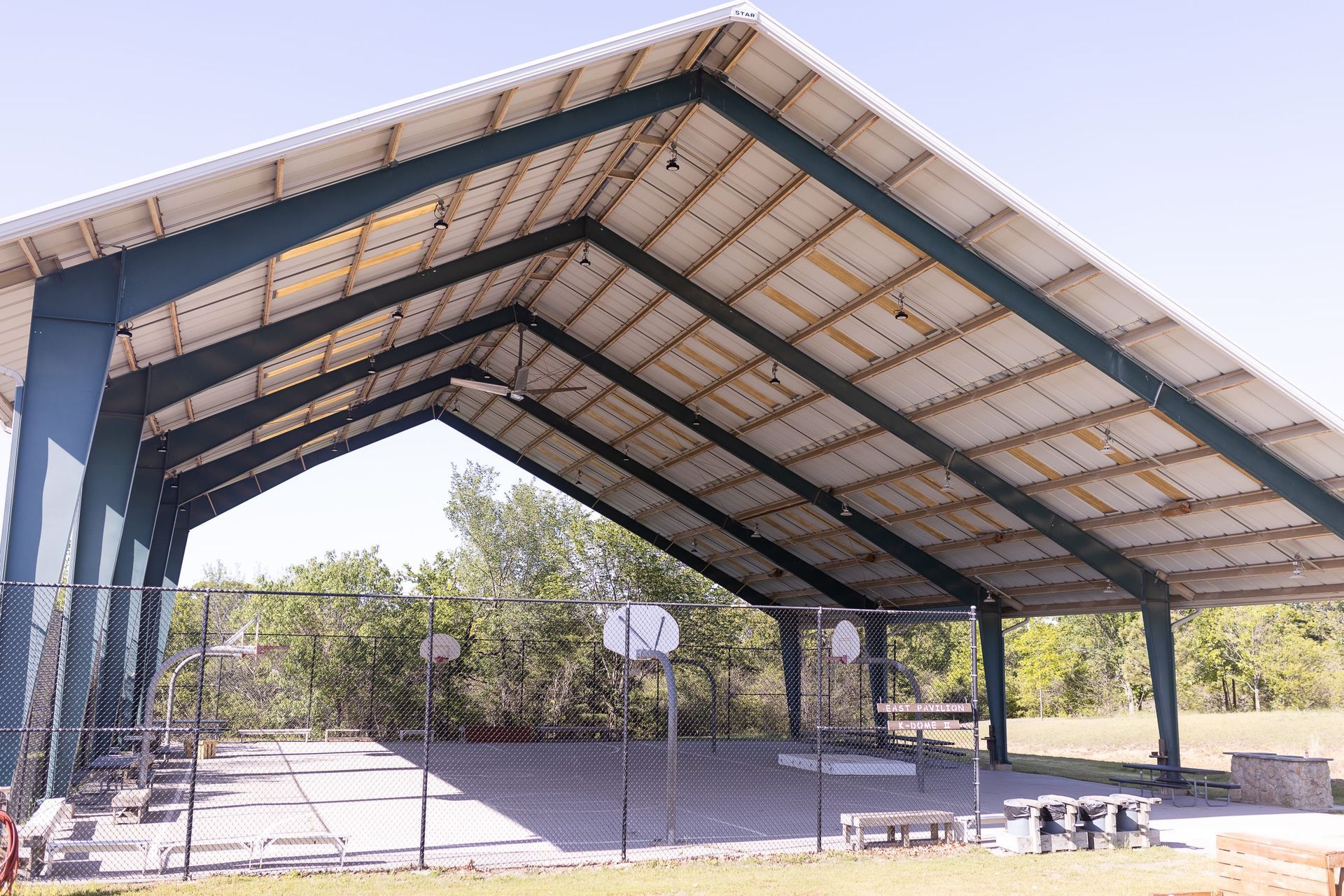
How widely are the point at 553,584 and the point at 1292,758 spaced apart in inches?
1004

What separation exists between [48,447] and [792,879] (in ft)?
29.3

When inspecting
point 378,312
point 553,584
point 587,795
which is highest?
point 378,312

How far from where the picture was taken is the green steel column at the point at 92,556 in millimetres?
13648

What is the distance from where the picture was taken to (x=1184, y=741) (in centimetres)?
3027

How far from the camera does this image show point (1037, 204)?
1353cm

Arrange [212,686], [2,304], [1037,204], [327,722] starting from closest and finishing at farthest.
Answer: [2,304], [1037,204], [327,722], [212,686]

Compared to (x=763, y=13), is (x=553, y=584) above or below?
below

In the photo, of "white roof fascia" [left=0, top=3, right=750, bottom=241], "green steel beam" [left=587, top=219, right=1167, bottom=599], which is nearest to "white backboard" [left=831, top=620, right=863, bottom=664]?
"green steel beam" [left=587, top=219, right=1167, bottom=599]

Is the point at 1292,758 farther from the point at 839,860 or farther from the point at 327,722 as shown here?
the point at 327,722

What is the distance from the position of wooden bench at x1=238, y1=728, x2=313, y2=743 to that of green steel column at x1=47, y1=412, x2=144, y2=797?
13.5 m

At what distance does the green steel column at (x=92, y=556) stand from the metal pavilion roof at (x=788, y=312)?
1.10 m

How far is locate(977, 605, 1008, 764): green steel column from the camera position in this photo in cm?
2414

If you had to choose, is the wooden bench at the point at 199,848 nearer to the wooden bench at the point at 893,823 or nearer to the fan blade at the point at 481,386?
the wooden bench at the point at 893,823

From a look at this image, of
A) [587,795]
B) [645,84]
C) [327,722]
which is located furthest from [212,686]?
[645,84]
